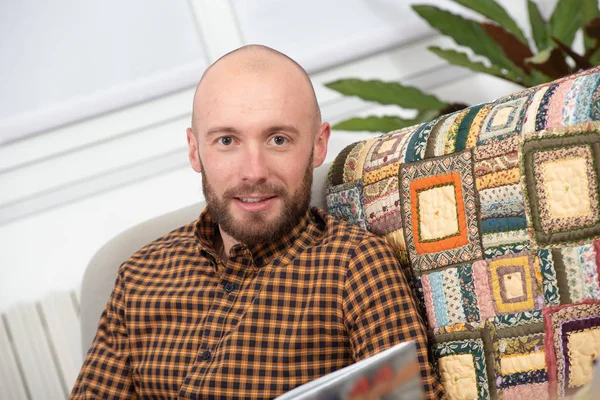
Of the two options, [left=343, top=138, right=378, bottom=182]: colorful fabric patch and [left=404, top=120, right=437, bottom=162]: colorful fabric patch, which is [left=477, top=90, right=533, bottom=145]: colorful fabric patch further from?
[left=343, top=138, right=378, bottom=182]: colorful fabric patch

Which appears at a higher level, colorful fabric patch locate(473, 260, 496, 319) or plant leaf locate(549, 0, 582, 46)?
plant leaf locate(549, 0, 582, 46)

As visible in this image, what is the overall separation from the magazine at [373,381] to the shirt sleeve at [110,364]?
0.82m

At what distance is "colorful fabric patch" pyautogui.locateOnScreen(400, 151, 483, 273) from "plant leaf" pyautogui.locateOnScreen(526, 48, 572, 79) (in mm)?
927

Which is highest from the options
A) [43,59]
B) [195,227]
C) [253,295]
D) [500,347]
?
[43,59]

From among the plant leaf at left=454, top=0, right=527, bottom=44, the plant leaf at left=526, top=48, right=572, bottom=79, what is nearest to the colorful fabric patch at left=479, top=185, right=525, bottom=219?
the plant leaf at left=526, top=48, right=572, bottom=79

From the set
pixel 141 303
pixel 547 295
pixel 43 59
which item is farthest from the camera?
pixel 43 59

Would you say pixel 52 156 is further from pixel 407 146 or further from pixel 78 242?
pixel 407 146

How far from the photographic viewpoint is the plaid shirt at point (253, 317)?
1053 mm

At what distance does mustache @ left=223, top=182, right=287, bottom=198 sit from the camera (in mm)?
1168

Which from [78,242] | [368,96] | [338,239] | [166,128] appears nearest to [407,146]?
[338,239]

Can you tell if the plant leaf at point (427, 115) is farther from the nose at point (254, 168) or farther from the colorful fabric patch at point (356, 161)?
the nose at point (254, 168)

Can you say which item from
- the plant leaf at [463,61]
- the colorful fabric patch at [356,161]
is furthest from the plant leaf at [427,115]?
the colorful fabric patch at [356,161]

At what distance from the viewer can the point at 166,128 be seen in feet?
7.66

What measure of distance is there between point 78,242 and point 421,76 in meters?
1.41
